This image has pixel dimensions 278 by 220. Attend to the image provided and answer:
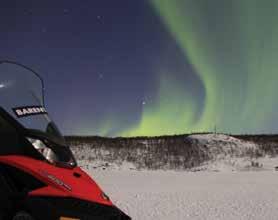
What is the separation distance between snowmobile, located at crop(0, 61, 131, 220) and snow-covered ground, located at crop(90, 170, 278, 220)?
2724 mm

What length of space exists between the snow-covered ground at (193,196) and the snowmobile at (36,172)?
2724 millimetres

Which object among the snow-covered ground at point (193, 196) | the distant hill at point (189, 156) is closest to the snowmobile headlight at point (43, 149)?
the snow-covered ground at point (193, 196)

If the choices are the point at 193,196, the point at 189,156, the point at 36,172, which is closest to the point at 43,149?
the point at 36,172

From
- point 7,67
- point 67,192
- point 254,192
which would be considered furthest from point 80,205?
point 254,192

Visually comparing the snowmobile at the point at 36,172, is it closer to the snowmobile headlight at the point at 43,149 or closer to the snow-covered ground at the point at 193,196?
the snowmobile headlight at the point at 43,149

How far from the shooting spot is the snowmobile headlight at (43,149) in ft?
9.82

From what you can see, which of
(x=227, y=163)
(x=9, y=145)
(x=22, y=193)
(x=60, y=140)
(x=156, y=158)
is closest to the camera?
(x=22, y=193)

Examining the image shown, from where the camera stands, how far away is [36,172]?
2.87 metres

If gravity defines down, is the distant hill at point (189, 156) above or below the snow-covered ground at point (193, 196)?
above

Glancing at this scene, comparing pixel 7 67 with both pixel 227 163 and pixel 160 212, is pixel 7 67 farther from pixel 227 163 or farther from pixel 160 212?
pixel 227 163

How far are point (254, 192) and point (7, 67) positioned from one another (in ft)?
19.7

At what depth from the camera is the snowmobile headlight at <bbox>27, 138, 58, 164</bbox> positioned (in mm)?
2994

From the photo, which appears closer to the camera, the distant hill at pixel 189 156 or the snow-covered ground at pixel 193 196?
the snow-covered ground at pixel 193 196

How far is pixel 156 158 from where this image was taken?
18547 millimetres
